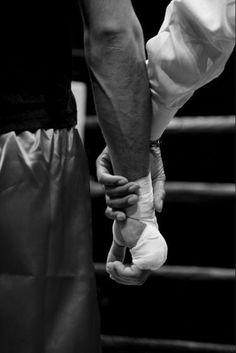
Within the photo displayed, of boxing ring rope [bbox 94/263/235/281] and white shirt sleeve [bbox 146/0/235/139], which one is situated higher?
white shirt sleeve [bbox 146/0/235/139]

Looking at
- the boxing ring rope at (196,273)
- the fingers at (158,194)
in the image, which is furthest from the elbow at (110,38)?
the boxing ring rope at (196,273)

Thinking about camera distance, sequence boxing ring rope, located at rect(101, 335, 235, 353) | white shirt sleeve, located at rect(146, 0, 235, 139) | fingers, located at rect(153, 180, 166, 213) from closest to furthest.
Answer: white shirt sleeve, located at rect(146, 0, 235, 139) → fingers, located at rect(153, 180, 166, 213) → boxing ring rope, located at rect(101, 335, 235, 353)

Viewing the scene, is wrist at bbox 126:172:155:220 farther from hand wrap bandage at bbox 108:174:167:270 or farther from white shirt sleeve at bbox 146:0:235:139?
white shirt sleeve at bbox 146:0:235:139

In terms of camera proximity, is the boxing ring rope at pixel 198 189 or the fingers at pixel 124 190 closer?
the fingers at pixel 124 190

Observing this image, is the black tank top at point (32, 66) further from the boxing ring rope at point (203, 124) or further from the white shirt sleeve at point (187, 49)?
the boxing ring rope at point (203, 124)

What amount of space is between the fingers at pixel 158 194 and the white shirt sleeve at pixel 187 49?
13 cm

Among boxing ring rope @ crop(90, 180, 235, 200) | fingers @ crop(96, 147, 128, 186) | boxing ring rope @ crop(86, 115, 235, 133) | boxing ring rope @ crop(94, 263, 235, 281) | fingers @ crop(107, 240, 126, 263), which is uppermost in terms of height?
fingers @ crop(96, 147, 128, 186)

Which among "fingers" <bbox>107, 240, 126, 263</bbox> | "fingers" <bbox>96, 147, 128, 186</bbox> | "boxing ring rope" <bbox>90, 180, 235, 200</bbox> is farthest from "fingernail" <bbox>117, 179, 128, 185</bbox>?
"boxing ring rope" <bbox>90, 180, 235, 200</bbox>

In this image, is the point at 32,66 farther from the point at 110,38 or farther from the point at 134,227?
the point at 134,227

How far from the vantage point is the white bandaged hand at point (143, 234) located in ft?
4.22

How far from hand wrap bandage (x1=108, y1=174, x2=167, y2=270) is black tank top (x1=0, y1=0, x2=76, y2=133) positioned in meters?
0.19

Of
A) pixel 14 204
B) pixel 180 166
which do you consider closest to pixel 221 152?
pixel 180 166

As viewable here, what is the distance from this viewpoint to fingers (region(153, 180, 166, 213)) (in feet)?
4.41

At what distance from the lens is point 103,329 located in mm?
2525
